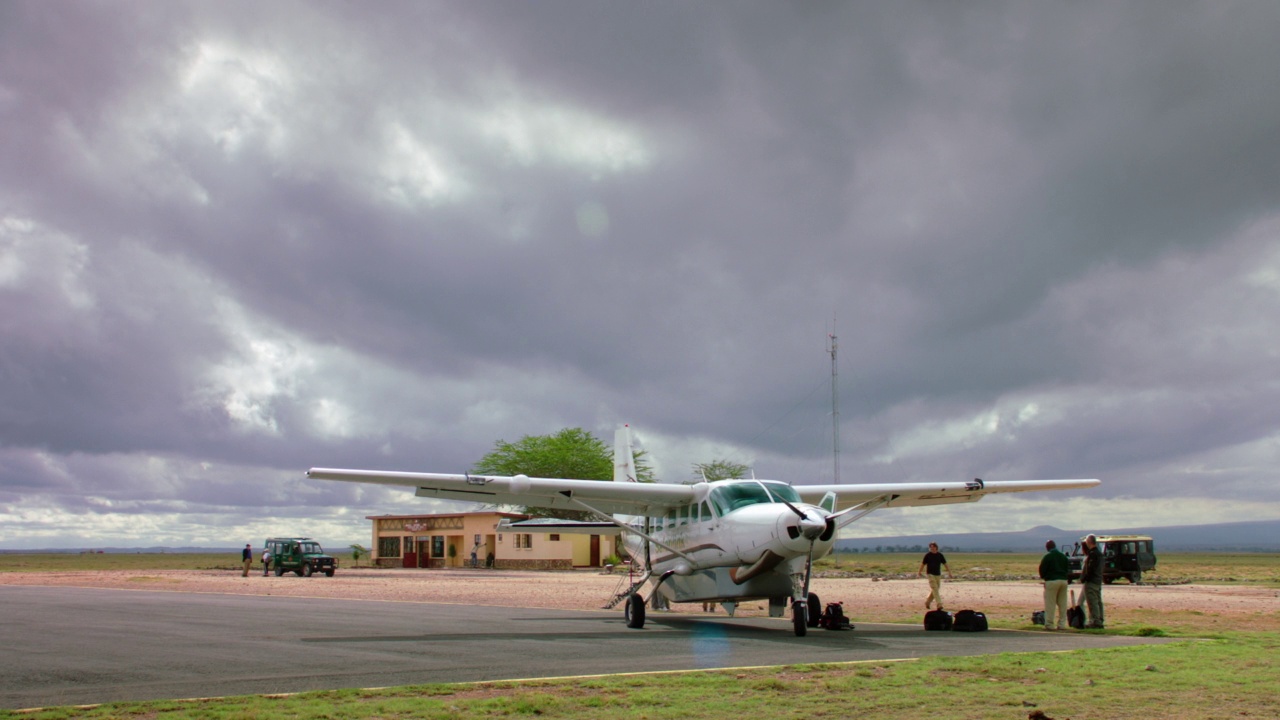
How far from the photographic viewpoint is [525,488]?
19844mm

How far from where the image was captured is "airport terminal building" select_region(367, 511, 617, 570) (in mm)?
63500

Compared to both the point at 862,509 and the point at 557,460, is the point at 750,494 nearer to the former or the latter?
the point at 862,509

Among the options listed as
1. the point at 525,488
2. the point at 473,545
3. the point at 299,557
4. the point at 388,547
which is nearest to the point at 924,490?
the point at 525,488

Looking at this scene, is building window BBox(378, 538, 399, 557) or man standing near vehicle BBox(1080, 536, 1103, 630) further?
building window BBox(378, 538, 399, 557)

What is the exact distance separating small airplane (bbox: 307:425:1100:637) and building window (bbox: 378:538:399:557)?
54.2 metres

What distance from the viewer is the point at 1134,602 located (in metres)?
28.8

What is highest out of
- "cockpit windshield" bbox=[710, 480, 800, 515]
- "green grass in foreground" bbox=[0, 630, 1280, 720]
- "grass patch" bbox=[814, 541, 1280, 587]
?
"cockpit windshield" bbox=[710, 480, 800, 515]

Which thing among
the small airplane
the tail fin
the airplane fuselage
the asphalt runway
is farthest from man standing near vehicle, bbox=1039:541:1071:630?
the tail fin

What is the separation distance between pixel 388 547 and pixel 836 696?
232ft

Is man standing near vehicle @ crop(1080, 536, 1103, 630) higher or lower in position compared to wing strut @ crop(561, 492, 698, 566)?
lower

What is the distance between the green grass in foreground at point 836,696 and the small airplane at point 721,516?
204 inches

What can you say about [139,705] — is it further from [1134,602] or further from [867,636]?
[1134,602]

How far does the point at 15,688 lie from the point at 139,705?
221 centimetres

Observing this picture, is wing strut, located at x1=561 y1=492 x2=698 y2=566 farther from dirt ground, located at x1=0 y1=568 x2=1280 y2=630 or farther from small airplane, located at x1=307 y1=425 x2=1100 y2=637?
dirt ground, located at x1=0 y1=568 x2=1280 y2=630
